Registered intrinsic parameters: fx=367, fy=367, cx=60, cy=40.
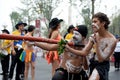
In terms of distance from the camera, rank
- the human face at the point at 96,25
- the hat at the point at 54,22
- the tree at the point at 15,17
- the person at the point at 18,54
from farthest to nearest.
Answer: the tree at the point at 15,17 → the person at the point at 18,54 → the hat at the point at 54,22 → the human face at the point at 96,25

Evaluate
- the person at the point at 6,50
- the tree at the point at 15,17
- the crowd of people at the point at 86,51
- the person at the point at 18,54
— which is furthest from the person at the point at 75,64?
the tree at the point at 15,17

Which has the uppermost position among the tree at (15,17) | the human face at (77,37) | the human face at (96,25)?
the tree at (15,17)

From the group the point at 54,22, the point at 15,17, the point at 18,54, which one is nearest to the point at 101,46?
the point at 54,22

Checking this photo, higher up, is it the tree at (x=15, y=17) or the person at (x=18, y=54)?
the tree at (x=15, y=17)

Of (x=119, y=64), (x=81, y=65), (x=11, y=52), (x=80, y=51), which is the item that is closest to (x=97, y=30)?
(x=80, y=51)

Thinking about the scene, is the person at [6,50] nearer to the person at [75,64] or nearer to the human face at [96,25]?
the person at [75,64]

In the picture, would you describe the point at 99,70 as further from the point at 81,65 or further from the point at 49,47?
the point at 49,47

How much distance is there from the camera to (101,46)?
4977 mm

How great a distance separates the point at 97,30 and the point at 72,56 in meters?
0.63

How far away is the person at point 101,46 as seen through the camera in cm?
490

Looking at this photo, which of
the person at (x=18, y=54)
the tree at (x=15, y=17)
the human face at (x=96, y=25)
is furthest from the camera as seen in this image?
the tree at (x=15, y=17)

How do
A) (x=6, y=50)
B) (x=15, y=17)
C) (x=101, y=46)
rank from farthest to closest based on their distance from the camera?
(x=15, y=17) → (x=6, y=50) → (x=101, y=46)

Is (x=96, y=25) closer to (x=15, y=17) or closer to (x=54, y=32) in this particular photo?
(x=54, y=32)

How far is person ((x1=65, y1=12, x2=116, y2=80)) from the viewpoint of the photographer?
16.1 feet
